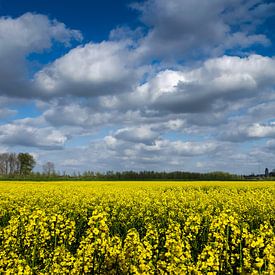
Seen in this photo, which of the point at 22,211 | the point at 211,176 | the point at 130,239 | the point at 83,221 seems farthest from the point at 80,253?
the point at 211,176

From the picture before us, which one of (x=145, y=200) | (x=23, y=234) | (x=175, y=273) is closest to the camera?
(x=175, y=273)

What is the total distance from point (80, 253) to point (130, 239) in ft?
2.98

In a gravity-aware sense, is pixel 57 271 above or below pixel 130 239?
below

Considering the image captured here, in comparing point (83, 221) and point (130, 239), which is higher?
point (130, 239)

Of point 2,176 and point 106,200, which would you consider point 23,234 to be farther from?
point 2,176

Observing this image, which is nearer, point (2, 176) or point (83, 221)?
point (83, 221)

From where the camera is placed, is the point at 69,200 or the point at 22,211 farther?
the point at 69,200

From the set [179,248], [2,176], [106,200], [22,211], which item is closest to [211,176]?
[2,176]

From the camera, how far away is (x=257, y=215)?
13242 mm

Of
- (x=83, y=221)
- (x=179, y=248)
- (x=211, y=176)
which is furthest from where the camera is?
(x=211, y=176)

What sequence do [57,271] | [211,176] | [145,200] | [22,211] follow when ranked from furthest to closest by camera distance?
[211,176] → [145,200] → [22,211] → [57,271]

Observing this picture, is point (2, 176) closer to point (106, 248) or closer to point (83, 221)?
point (83, 221)

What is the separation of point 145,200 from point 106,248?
9.88m

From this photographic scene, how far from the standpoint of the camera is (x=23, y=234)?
29.2 feet
